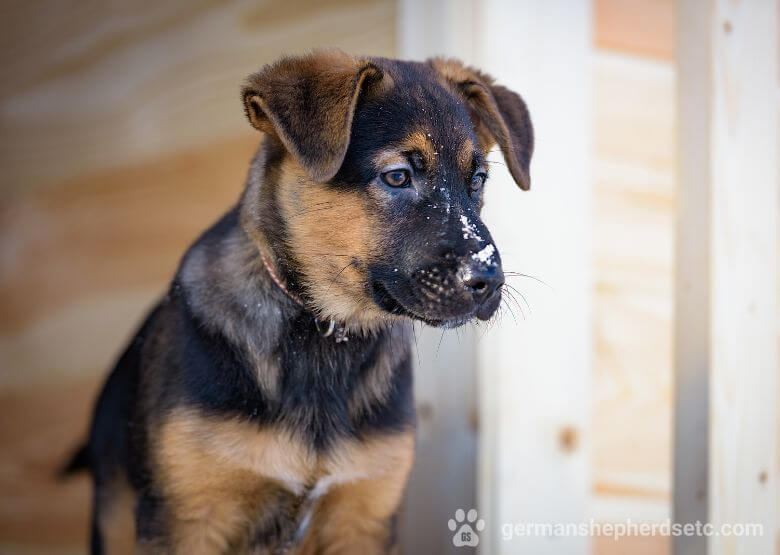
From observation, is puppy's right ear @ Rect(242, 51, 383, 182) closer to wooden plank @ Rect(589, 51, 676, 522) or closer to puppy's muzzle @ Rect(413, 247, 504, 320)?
puppy's muzzle @ Rect(413, 247, 504, 320)

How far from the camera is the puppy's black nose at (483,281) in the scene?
275cm

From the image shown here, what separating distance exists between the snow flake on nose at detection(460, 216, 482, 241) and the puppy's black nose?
11cm

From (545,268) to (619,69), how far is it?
1.39 metres

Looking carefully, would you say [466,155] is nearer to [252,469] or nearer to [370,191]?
[370,191]

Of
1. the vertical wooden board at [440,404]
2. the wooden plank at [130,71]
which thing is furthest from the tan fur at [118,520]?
the wooden plank at [130,71]

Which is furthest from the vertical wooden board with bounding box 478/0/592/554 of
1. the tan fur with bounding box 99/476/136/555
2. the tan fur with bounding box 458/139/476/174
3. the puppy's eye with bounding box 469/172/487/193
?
the tan fur with bounding box 99/476/136/555

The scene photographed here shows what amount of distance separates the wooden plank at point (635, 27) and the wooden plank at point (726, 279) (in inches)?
50.5

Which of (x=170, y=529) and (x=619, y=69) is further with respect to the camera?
(x=619, y=69)

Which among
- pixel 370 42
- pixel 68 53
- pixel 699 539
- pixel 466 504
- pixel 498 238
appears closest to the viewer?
pixel 699 539

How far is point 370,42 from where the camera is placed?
15.7 feet

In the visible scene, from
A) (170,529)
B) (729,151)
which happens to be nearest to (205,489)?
(170,529)

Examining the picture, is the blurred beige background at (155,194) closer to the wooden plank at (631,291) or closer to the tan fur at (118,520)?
the wooden plank at (631,291)

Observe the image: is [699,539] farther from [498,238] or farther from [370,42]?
[370,42]

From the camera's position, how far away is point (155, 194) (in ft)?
18.4
